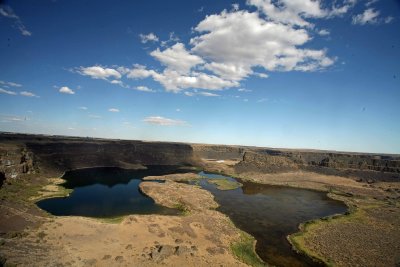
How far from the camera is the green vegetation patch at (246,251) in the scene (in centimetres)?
2958

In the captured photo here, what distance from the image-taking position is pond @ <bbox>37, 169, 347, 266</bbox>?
3670 centimetres

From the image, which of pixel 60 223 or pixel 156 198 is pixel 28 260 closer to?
pixel 60 223

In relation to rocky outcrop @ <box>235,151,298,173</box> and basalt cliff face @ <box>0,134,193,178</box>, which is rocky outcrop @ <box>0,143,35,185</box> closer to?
basalt cliff face @ <box>0,134,193,178</box>

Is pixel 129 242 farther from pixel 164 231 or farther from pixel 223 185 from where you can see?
pixel 223 185

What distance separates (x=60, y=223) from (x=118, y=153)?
270 ft

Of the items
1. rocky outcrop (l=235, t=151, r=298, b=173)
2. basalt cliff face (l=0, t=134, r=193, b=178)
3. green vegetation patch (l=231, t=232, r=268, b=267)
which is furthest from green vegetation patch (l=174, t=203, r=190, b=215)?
rocky outcrop (l=235, t=151, r=298, b=173)

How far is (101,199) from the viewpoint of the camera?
5497cm

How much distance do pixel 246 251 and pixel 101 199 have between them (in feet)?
112

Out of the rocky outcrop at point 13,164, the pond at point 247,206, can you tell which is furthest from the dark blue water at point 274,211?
the rocky outcrop at point 13,164

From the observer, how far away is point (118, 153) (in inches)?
4577

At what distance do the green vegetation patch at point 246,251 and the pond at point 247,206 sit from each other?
3.39 feet

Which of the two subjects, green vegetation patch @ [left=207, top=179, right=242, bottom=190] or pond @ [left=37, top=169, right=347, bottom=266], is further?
green vegetation patch @ [left=207, top=179, right=242, bottom=190]

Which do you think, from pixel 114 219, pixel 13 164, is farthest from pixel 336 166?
pixel 13 164

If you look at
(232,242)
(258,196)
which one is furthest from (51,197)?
(258,196)
